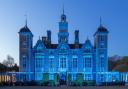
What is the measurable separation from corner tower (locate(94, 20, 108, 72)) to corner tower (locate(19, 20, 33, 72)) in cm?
1196

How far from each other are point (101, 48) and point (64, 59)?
6.95 meters

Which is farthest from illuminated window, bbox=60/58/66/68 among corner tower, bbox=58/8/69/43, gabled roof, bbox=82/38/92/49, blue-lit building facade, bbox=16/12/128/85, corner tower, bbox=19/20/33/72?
corner tower, bbox=19/20/33/72

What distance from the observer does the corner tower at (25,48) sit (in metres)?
71.0

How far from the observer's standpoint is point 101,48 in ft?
235

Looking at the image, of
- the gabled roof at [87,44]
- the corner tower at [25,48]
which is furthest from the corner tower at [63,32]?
the corner tower at [25,48]

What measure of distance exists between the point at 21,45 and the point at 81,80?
45.1 feet

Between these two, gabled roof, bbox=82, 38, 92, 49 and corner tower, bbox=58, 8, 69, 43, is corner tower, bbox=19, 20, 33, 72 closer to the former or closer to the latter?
corner tower, bbox=58, 8, 69, 43

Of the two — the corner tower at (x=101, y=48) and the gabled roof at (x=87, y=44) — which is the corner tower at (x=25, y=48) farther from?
the corner tower at (x=101, y=48)

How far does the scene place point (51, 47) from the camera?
243ft

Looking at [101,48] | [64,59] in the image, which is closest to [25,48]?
[64,59]

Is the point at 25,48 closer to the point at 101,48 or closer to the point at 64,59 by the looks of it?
the point at 64,59

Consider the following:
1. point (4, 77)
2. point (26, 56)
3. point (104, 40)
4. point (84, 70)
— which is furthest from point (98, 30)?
point (4, 77)

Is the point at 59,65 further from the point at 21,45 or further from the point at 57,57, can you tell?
the point at 21,45

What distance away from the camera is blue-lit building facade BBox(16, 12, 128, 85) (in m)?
70.5
